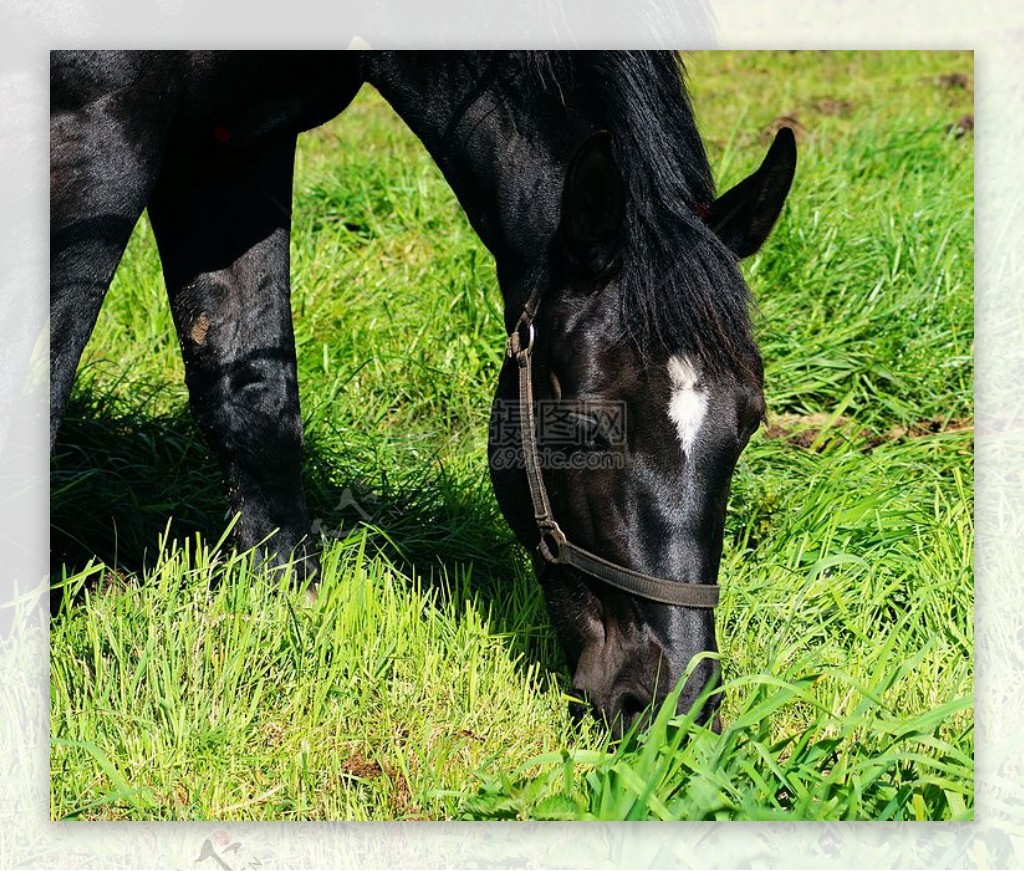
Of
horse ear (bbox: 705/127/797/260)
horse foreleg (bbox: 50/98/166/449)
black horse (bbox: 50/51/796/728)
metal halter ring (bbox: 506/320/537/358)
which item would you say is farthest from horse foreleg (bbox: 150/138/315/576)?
horse ear (bbox: 705/127/797/260)

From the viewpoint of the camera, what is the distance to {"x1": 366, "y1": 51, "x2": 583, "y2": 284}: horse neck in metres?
2.21

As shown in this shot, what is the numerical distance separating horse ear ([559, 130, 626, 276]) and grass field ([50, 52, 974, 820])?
0.76 metres

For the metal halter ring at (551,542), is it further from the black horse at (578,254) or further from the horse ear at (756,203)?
the horse ear at (756,203)

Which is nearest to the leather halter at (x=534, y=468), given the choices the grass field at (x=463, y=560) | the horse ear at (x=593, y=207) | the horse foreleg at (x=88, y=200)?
the horse ear at (x=593, y=207)

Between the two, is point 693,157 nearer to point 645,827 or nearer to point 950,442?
point 645,827

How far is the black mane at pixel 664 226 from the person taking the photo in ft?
6.58

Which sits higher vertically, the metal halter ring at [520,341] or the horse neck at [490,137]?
the horse neck at [490,137]

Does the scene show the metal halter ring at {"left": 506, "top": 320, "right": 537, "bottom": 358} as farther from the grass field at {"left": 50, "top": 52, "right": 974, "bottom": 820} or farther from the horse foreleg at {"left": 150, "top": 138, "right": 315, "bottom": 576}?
the horse foreleg at {"left": 150, "top": 138, "right": 315, "bottom": 576}

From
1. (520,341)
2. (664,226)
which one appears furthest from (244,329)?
(664,226)

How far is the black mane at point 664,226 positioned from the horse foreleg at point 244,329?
2.87 ft

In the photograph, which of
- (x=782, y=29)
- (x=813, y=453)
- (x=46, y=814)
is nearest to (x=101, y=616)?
(x=46, y=814)

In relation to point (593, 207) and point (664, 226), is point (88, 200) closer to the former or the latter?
point (593, 207)

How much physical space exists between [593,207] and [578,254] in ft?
0.29

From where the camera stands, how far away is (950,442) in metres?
3.53
